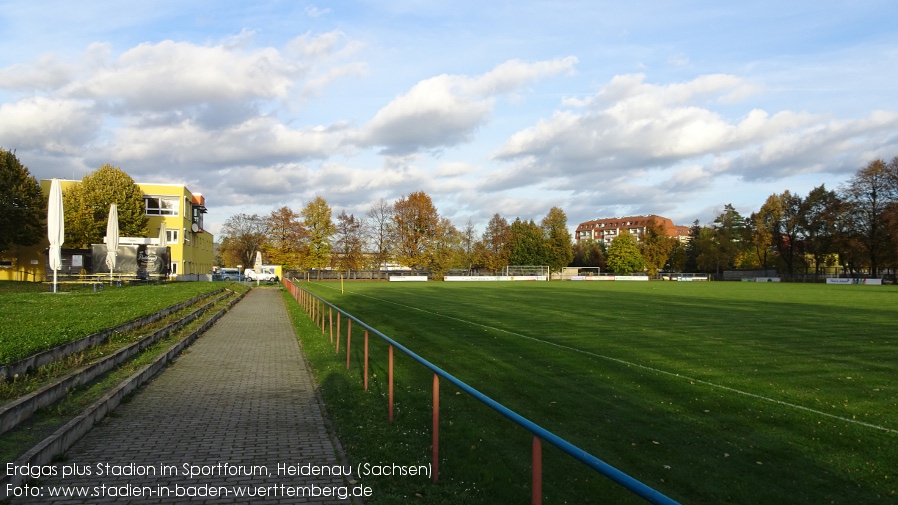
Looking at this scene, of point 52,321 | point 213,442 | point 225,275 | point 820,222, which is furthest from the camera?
point 820,222

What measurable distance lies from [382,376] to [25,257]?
59.0 metres

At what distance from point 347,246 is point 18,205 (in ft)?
141

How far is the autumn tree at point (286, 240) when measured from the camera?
80.8 meters

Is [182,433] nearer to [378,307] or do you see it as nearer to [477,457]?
[477,457]

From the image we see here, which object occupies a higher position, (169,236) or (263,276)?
(169,236)

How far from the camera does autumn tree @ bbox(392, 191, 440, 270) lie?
90688mm

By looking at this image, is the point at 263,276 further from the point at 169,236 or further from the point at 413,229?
the point at 413,229

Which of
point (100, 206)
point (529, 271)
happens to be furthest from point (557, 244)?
point (100, 206)

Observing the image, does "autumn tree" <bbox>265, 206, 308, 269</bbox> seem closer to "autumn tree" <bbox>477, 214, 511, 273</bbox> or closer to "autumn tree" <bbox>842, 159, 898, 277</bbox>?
"autumn tree" <bbox>477, 214, 511, 273</bbox>

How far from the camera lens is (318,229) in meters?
82.4

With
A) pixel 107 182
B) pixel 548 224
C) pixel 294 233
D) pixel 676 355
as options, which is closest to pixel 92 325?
pixel 676 355

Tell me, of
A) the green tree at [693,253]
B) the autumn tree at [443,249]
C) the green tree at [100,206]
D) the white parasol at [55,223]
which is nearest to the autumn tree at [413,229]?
the autumn tree at [443,249]

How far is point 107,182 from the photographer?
5700 cm

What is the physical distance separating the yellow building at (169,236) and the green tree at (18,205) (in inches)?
123
